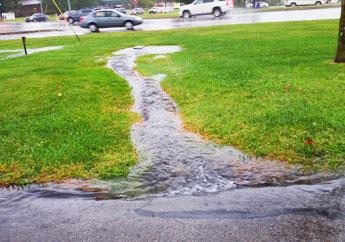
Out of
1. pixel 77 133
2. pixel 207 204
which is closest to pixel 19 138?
pixel 77 133

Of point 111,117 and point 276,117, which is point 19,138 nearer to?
point 111,117

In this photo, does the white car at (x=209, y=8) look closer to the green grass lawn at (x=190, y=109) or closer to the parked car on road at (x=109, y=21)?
the parked car on road at (x=109, y=21)

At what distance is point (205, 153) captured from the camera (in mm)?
5883

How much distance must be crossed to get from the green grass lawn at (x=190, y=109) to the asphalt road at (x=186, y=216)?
0.67 metres

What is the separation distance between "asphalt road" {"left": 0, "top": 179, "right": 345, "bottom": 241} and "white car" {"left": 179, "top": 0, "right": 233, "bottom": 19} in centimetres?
3162

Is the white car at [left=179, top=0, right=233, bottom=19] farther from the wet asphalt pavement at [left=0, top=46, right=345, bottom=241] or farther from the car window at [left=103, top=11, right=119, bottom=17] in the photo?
the wet asphalt pavement at [left=0, top=46, right=345, bottom=241]

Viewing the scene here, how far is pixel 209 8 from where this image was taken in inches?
1369

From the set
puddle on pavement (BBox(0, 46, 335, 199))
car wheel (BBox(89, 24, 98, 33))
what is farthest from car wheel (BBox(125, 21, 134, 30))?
puddle on pavement (BBox(0, 46, 335, 199))

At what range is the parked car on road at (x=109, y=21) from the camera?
29438 millimetres

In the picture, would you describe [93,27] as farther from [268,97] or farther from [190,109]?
[268,97]

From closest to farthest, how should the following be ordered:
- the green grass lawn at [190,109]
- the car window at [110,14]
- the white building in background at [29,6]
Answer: the green grass lawn at [190,109], the car window at [110,14], the white building in background at [29,6]

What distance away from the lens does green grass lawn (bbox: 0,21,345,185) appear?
Answer: 221 inches

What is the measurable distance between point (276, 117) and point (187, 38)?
13.3m

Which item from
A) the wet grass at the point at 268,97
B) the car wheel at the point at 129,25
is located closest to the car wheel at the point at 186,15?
the car wheel at the point at 129,25
